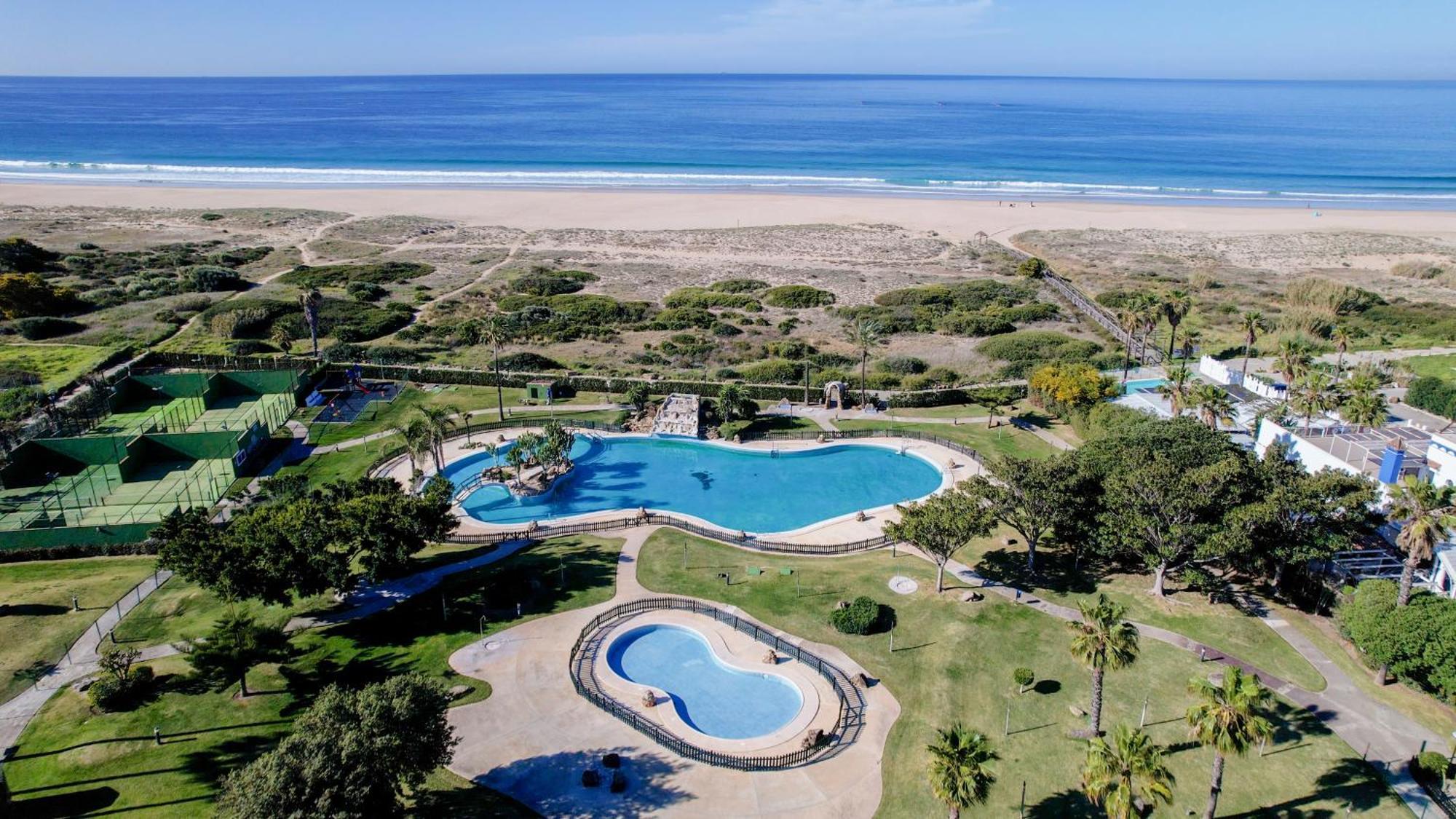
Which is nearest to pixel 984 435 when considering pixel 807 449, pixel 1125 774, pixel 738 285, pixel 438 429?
pixel 807 449

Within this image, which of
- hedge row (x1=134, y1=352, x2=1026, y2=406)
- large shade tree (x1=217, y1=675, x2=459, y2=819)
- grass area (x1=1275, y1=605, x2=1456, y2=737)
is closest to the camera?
large shade tree (x1=217, y1=675, x2=459, y2=819)

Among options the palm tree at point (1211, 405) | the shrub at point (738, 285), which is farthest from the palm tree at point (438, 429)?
the shrub at point (738, 285)

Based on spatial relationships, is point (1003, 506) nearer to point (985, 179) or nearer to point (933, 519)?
point (933, 519)

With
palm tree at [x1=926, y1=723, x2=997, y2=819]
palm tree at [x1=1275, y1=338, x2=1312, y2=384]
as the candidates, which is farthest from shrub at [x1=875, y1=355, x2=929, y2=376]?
palm tree at [x1=926, y1=723, x2=997, y2=819]

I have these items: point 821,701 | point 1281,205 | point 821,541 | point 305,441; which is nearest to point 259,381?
point 305,441

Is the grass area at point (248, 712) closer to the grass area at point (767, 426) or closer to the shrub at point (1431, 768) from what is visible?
the grass area at point (767, 426)

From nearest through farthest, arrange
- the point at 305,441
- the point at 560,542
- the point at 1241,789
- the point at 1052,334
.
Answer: the point at 1241,789, the point at 560,542, the point at 305,441, the point at 1052,334

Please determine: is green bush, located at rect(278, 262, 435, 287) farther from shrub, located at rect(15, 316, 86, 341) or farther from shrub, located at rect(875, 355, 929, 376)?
shrub, located at rect(875, 355, 929, 376)
